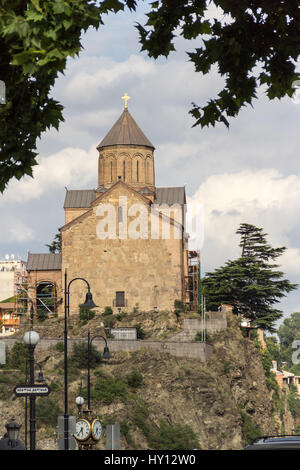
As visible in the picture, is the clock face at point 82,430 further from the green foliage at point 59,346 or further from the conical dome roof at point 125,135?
the conical dome roof at point 125,135

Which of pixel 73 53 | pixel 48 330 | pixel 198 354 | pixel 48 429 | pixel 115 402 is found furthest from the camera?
pixel 48 330

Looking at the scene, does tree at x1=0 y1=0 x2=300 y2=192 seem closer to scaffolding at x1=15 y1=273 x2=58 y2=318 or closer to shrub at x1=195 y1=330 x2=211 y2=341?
shrub at x1=195 y1=330 x2=211 y2=341

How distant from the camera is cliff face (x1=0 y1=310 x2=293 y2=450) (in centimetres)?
5491

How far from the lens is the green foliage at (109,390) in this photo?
185 feet

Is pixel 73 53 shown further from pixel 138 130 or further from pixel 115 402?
pixel 138 130

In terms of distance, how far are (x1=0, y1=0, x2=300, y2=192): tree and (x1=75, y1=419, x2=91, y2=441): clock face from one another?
2009 centimetres

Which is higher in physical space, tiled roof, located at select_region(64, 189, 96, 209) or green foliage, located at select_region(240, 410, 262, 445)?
tiled roof, located at select_region(64, 189, 96, 209)

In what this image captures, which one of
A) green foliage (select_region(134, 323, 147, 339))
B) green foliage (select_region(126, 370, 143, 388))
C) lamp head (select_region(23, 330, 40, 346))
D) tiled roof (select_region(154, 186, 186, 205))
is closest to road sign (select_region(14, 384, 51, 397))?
lamp head (select_region(23, 330, 40, 346))

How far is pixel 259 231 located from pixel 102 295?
16324mm

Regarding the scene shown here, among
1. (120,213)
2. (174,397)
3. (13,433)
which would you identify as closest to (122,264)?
(120,213)

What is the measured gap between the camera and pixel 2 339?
6662cm

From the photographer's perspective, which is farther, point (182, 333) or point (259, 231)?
point (259, 231)

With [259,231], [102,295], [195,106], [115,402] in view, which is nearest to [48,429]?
[115,402]

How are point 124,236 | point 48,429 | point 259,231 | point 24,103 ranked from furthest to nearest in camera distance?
point 259,231 < point 124,236 < point 48,429 < point 24,103
